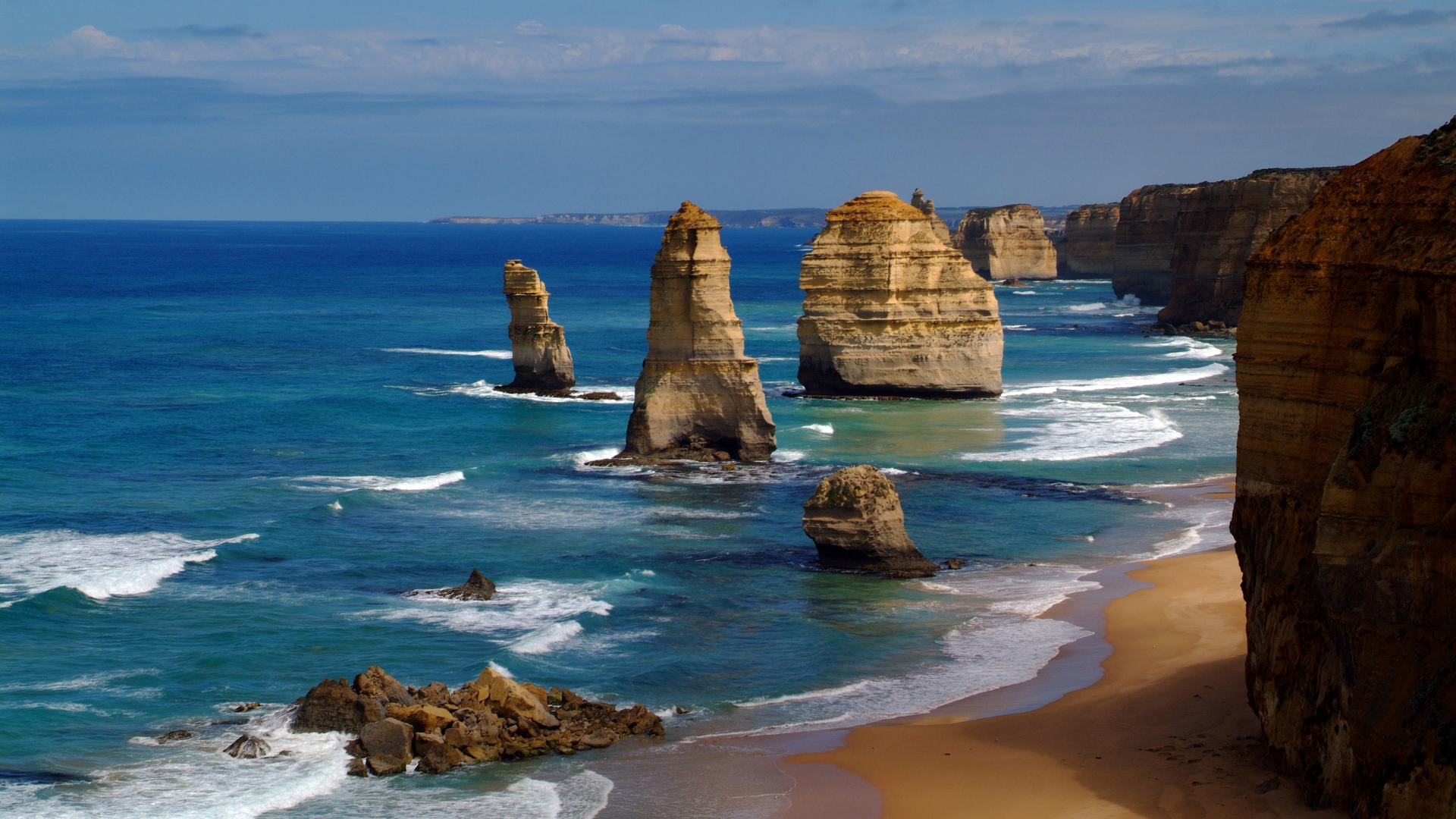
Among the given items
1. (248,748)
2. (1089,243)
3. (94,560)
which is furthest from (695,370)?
(1089,243)

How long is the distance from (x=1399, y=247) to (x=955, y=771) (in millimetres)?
8291

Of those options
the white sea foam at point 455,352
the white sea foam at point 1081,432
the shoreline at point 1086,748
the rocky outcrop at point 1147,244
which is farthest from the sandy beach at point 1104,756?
the rocky outcrop at point 1147,244

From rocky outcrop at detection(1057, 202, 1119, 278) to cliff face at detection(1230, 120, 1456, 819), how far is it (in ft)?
433

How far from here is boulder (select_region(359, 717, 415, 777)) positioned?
18984 mm

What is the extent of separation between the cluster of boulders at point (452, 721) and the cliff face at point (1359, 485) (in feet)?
28.1

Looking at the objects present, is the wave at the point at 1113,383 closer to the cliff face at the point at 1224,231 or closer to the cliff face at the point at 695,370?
the cliff face at the point at 1224,231

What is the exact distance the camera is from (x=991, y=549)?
104 feet

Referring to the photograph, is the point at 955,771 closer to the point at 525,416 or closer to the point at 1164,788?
the point at 1164,788

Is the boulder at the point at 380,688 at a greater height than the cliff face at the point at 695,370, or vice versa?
the cliff face at the point at 695,370

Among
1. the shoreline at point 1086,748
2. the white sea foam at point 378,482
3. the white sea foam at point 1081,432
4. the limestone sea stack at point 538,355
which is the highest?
the limestone sea stack at point 538,355

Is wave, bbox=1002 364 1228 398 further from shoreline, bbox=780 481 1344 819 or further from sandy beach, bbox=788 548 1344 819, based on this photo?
sandy beach, bbox=788 548 1344 819

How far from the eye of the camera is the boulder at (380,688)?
2023 centimetres

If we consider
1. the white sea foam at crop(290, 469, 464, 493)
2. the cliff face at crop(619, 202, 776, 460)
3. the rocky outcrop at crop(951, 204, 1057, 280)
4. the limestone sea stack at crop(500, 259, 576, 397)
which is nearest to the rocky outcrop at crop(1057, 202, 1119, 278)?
the rocky outcrop at crop(951, 204, 1057, 280)

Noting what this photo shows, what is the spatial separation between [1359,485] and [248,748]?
13912mm
